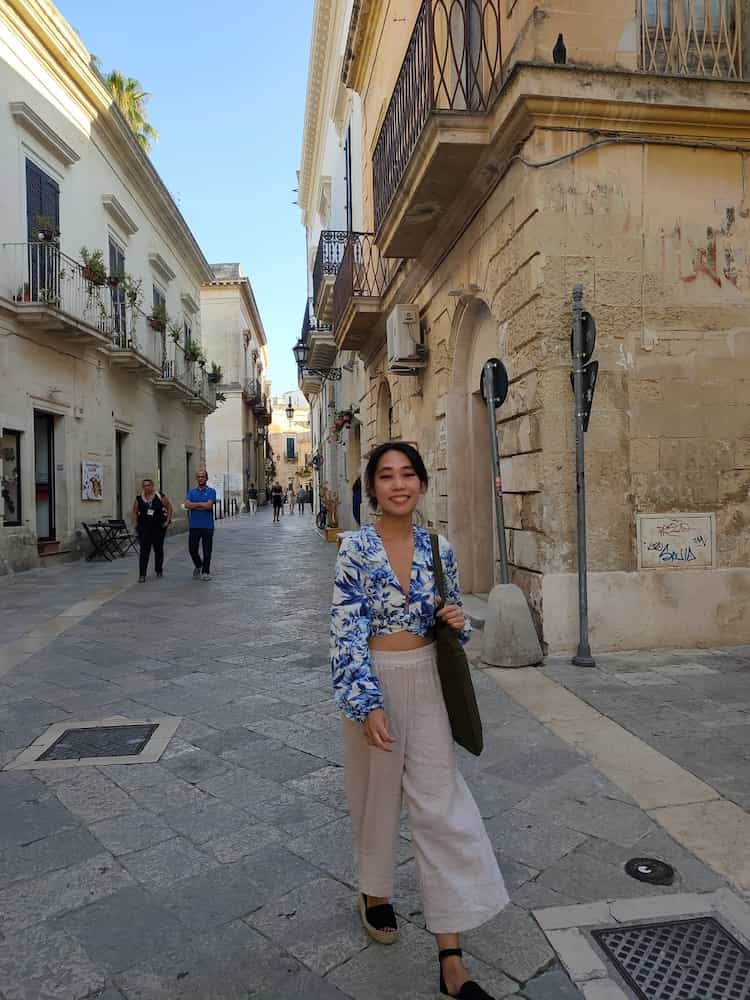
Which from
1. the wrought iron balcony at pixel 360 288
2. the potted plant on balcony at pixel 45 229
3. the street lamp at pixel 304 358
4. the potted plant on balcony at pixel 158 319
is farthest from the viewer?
the street lamp at pixel 304 358

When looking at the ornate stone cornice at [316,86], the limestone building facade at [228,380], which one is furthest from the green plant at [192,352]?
the limestone building facade at [228,380]

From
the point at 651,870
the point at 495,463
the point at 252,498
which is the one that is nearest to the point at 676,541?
the point at 495,463

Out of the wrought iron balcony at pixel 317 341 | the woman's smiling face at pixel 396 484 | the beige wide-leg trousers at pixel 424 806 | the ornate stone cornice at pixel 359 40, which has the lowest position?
the beige wide-leg trousers at pixel 424 806

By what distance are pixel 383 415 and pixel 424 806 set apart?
12690 millimetres

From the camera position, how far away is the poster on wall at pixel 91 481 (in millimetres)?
15609

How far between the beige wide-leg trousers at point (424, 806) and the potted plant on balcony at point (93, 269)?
1486 cm

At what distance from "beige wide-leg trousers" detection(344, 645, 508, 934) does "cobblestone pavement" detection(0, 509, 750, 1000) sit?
8.8 inches

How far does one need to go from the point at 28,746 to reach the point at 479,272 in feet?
19.0

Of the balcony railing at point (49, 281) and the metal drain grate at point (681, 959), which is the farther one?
the balcony railing at point (49, 281)

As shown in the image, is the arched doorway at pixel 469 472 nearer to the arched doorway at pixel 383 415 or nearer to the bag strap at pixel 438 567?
the arched doorway at pixel 383 415

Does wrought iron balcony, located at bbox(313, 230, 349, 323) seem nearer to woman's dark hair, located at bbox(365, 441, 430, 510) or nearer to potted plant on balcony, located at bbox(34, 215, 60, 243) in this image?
potted plant on balcony, located at bbox(34, 215, 60, 243)

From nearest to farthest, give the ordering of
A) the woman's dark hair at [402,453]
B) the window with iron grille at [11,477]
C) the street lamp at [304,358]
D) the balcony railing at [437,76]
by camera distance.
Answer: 1. the woman's dark hair at [402,453]
2. the balcony railing at [437,76]
3. the window with iron grille at [11,477]
4. the street lamp at [304,358]

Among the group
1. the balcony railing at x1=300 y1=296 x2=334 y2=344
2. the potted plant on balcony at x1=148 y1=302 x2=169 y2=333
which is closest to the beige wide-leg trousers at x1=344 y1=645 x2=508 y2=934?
the balcony railing at x1=300 y1=296 x2=334 y2=344

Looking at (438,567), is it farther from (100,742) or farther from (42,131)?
(42,131)
